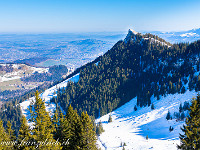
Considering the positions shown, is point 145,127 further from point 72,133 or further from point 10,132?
point 10,132

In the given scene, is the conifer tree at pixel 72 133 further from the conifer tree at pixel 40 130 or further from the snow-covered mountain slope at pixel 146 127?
the snow-covered mountain slope at pixel 146 127

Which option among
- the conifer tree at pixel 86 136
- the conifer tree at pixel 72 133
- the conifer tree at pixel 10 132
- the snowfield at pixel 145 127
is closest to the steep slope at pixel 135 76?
the snowfield at pixel 145 127

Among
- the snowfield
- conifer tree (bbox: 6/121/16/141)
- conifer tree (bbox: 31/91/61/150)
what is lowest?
the snowfield

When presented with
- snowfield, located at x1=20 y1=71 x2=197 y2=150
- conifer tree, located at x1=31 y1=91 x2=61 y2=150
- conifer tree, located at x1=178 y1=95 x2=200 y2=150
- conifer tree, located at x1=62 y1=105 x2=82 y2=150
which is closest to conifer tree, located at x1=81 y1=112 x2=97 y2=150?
conifer tree, located at x1=62 y1=105 x2=82 y2=150

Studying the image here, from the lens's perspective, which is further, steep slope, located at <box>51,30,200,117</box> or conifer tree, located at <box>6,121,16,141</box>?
steep slope, located at <box>51,30,200,117</box>

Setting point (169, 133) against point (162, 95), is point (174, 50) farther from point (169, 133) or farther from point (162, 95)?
point (169, 133)

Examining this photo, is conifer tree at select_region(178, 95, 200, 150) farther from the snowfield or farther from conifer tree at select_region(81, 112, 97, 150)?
the snowfield

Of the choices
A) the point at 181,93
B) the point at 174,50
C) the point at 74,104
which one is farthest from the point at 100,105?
the point at 174,50

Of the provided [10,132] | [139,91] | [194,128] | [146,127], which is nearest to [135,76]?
[139,91]
